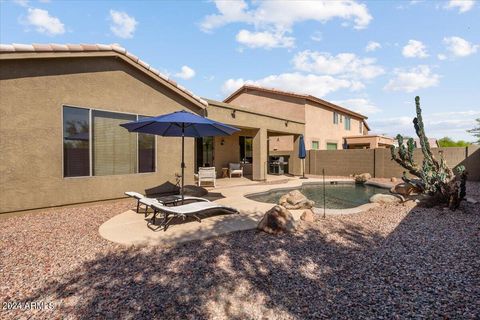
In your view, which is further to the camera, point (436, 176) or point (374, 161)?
point (374, 161)

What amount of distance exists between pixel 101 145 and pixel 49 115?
5.29 ft

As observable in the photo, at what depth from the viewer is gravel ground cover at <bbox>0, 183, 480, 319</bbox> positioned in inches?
115

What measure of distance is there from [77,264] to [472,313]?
5464mm

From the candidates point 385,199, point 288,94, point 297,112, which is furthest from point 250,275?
point 288,94

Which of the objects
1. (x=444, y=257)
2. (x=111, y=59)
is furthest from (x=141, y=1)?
(x=444, y=257)

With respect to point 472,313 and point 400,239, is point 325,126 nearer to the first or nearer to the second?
point 400,239

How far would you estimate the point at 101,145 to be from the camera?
26.7ft

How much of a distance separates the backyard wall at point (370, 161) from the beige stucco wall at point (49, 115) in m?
14.6

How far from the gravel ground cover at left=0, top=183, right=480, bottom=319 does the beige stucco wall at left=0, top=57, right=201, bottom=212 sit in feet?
5.08

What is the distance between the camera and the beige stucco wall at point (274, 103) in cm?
2147

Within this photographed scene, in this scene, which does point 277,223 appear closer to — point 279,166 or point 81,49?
point 81,49

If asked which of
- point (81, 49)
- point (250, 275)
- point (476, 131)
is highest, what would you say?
point (81, 49)

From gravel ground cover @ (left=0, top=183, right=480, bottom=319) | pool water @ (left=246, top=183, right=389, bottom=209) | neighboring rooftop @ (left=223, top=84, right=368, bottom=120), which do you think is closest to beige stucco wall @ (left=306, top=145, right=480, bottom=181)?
pool water @ (left=246, top=183, right=389, bottom=209)

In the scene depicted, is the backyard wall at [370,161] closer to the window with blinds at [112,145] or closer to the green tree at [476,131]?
the window with blinds at [112,145]
